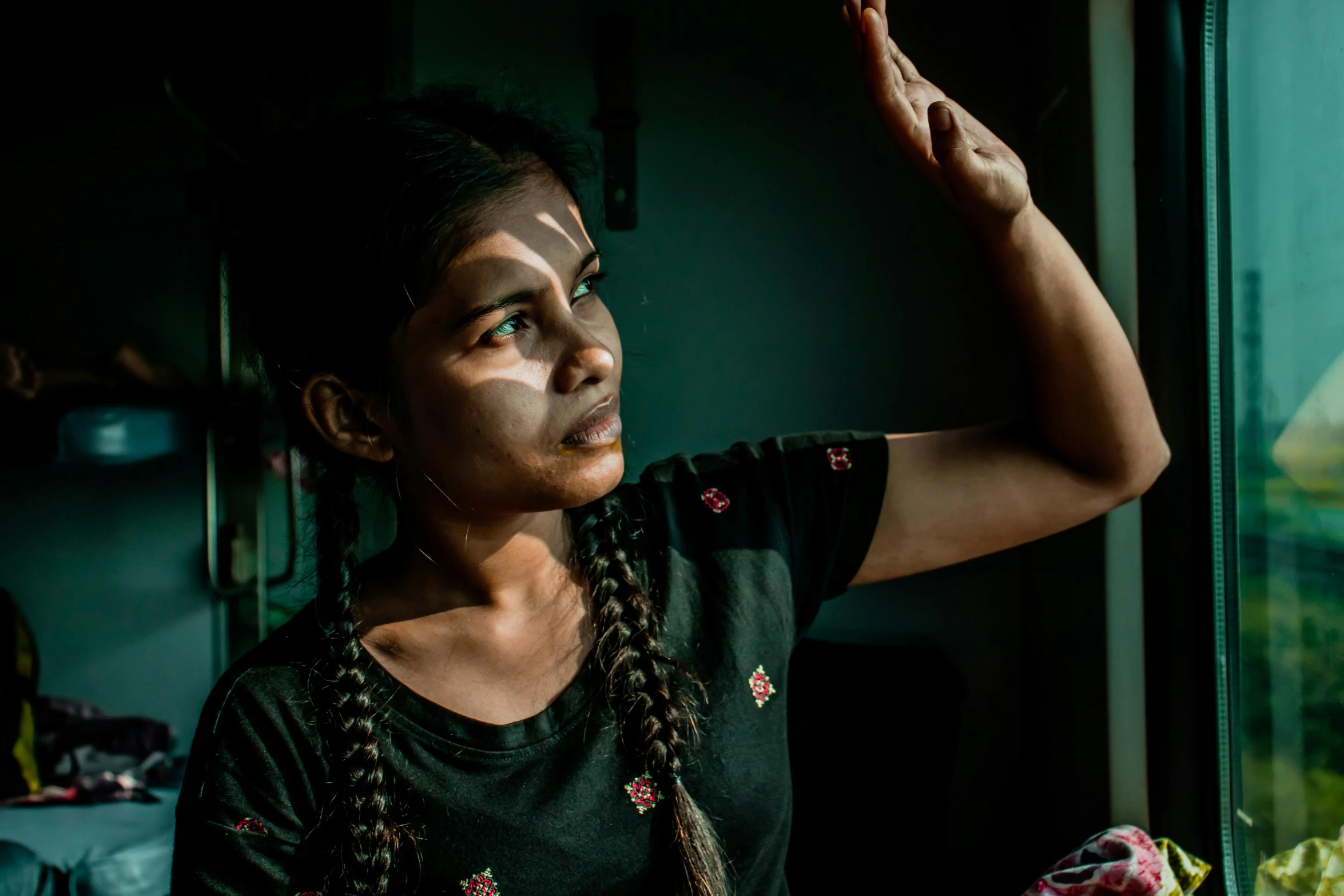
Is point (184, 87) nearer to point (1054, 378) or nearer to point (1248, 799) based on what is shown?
point (1054, 378)

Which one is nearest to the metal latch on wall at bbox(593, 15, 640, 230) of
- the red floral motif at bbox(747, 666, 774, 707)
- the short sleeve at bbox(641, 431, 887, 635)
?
the short sleeve at bbox(641, 431, 887, 635)

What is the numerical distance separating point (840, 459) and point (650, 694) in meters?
0.37

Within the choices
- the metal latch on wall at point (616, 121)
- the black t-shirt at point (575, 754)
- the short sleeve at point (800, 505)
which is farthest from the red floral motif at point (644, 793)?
the metal latch on wall at point (616, 121)

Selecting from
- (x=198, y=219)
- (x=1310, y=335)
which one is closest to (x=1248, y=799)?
(x=1310, y=335)

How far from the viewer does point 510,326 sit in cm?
90

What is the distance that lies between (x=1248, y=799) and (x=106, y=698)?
319 cm

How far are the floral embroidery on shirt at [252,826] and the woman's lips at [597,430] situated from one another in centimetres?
50

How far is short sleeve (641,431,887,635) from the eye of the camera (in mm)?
1061

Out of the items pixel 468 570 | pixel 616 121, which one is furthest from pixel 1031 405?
pixel 616 121

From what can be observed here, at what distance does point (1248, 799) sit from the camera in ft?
3.97

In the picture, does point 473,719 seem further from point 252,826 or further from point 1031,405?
point 1031,405

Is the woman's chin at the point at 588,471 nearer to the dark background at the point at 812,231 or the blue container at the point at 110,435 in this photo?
the dark background at the point at 812,231

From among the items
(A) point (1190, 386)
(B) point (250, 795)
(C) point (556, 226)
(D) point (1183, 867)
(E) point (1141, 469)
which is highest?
(C) point (556, 226)

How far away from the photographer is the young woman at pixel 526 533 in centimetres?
89
